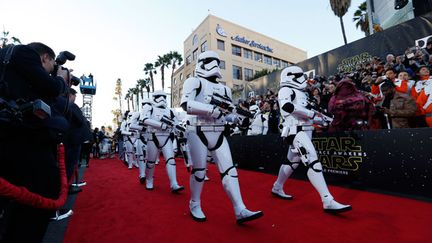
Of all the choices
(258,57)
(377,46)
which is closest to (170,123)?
(377,46)

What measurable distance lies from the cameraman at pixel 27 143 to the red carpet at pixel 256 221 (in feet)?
4.21

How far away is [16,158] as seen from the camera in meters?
1.27

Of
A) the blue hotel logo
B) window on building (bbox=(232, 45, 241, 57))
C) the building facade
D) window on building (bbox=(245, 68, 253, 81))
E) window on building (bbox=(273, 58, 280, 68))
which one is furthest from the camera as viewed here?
window on building (bbox=(273, 58, 280, 68))

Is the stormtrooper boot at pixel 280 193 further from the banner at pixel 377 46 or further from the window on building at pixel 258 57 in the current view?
the window on building at pixel 258 57

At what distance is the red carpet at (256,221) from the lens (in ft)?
7.78

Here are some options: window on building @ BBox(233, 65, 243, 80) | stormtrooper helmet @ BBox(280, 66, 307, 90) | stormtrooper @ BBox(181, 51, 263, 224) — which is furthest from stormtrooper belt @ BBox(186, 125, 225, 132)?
window on building @ BBox(233, 65, 243, 80)

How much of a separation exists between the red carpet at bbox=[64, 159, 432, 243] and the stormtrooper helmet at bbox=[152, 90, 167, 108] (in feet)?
6.22

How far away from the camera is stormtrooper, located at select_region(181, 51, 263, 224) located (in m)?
2.77

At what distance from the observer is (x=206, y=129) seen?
9.47 feet

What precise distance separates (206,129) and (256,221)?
118 cm

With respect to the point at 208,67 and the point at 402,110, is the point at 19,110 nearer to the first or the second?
the point at 208,67

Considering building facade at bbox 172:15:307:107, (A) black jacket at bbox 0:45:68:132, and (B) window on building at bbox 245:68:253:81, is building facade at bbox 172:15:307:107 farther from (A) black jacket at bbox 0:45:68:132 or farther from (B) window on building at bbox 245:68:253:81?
(A) black jacket at bbox 0:45:68:132

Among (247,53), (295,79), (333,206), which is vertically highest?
Result: (247,53)

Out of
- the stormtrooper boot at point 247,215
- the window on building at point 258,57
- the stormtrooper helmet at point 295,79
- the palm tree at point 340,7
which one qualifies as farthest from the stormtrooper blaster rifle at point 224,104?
the window on building at point 258,57
